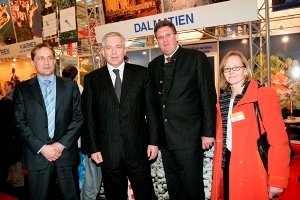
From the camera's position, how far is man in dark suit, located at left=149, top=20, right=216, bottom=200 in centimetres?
220

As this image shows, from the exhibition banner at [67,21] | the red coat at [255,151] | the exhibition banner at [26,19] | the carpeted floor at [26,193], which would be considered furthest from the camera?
the exhibition banner at [26,19]

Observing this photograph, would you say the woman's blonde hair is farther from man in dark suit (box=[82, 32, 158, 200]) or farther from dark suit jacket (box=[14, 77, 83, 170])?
dark suit jacket (box=[14, 77, 83, 170])

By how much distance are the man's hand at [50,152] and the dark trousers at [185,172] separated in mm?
1030

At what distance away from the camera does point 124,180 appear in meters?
2.22

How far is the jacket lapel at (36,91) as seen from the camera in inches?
90.2

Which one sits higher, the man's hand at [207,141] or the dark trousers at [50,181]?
the man's hand at [207,141]

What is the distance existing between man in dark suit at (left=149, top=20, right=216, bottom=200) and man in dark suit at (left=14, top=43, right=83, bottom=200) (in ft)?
3.00

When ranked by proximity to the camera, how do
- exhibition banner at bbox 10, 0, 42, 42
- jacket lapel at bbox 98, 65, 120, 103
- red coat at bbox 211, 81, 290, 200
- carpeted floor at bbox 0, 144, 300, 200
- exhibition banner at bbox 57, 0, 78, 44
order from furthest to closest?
exhibition banner at bbox 10, 0, 42, 42
exhibition banner at bbox 57, 0, 78, 44
carpeted floor at bbox 0, 144, 300, 200
jacket lapel at bbox 98, 65, 120, 103
red coat at bbox 211, 81, 290, 200

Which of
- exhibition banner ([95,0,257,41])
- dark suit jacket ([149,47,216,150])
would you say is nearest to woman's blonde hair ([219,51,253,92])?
dark suit jacket ([149,47,216,150])

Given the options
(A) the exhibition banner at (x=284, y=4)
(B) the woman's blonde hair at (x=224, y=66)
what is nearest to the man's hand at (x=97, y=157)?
(B) the woman's blonde hair at (x=224, y=66)

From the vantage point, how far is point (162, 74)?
236cm

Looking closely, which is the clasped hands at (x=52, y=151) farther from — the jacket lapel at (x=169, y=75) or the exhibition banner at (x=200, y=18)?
the exhibition banner at (x=200, y=18)

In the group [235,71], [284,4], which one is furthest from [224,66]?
[284,4]

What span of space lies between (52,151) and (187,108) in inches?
52.1
